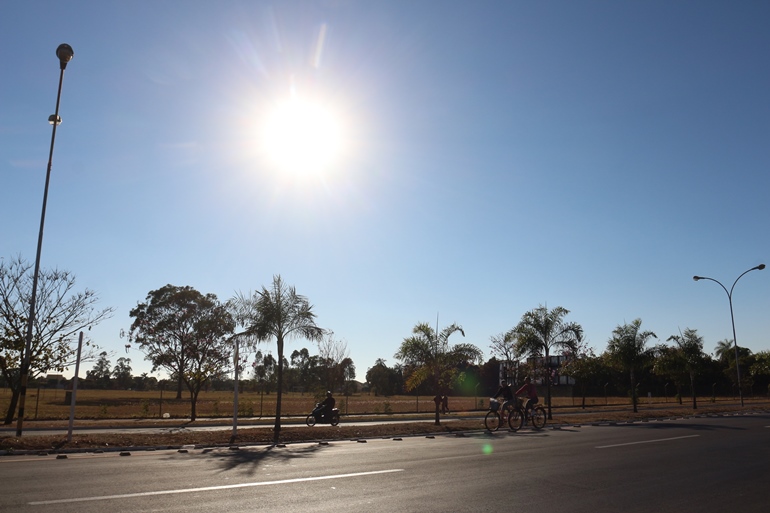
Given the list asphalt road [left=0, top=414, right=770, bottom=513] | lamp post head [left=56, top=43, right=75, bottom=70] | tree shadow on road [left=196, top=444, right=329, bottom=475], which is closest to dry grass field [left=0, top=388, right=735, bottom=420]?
lamp post head [left=56, top=43, right=75, bottom=70]

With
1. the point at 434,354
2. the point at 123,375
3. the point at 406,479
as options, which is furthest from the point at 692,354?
the point at 123,375

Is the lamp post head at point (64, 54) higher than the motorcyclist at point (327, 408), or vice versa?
the lamp post head at point (64, 54)

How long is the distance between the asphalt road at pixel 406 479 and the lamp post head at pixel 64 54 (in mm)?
11683

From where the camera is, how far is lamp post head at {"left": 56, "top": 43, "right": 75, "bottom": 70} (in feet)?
56.0

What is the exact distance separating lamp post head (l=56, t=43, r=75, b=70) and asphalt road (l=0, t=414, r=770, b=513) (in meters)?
11.7

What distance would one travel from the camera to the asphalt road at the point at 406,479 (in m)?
7.43

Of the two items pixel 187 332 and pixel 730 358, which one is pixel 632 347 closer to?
pixel 187 332

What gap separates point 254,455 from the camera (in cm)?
1310

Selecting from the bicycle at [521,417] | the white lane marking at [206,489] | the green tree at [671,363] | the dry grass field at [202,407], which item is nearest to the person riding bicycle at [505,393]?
the bicycle at [521,417]

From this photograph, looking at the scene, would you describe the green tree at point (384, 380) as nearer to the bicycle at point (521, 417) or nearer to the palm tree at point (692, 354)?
the palm tree at point (692, 354)

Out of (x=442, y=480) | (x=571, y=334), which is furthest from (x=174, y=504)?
(x=571, y=334)

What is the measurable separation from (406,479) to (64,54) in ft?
52.9

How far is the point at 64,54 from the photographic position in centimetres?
1711

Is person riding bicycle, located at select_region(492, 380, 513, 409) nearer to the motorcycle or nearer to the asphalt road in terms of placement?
the asphalt road
